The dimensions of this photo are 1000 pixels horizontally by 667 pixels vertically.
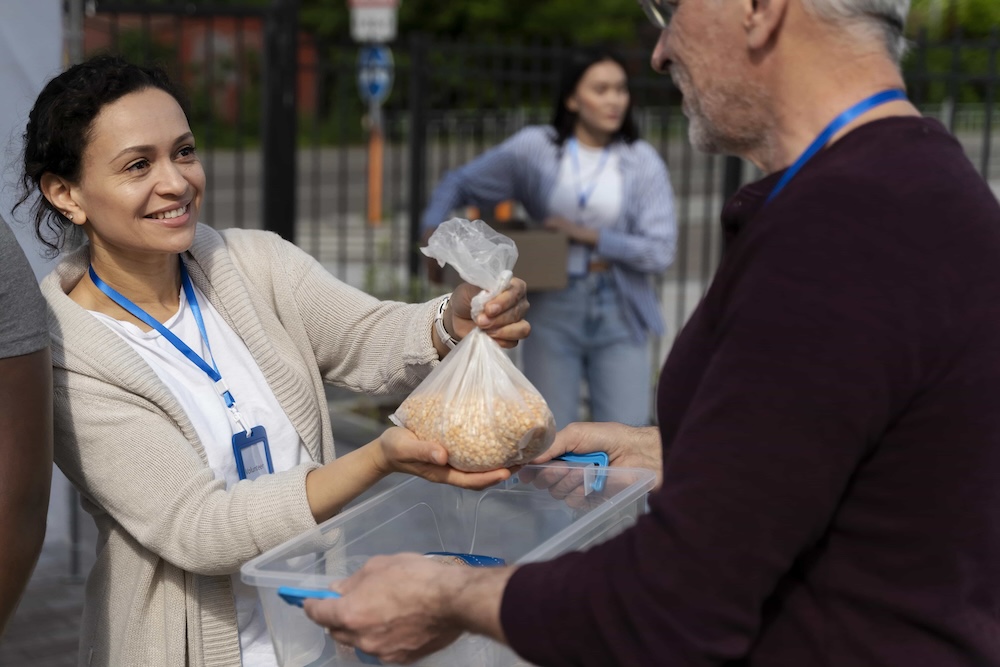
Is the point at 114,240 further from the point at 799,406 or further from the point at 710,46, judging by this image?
the point at 799,406

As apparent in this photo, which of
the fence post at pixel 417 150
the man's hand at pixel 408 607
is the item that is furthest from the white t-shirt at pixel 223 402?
the fence post at pixel 417 150

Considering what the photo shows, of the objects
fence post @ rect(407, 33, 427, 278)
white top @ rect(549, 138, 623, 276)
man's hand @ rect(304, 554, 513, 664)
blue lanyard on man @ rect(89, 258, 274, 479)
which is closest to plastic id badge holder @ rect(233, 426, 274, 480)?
blue lanyard on man @ rect(89, 258, 274, 479)

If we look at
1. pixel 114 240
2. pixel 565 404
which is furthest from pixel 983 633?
pixel 565 404

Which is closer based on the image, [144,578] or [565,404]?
[144,578]

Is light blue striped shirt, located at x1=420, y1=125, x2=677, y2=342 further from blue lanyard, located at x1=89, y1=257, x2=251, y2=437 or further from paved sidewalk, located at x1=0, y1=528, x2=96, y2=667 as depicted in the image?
blue lanyard, located at x1=89, y1=257, x2=251, y2=437

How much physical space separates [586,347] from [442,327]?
2.91m

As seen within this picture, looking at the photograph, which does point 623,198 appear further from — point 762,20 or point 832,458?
point 832,458

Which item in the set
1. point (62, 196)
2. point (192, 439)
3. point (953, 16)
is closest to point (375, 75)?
point (62, 196)

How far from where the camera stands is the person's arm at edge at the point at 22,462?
Result: 71.5 inches

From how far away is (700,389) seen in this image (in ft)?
4.64

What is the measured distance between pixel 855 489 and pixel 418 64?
22.4 feet

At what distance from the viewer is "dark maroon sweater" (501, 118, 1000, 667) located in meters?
1.33

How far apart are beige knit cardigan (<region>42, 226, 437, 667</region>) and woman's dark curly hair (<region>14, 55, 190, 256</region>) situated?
0.19 metres

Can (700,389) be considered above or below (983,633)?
above
